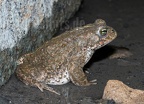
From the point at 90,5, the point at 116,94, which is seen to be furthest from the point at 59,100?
the point at 90,5

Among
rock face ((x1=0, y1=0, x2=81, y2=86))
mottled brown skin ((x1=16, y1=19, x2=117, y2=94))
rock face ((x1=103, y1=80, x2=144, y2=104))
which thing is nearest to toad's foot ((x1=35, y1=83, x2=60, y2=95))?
mottled brown skin ((x1=16, y1=19, x2=117, y2=94))

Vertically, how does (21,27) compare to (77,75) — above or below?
above

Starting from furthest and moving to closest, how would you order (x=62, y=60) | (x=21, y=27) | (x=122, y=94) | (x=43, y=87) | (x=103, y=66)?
(x=103, y=66), (x=21, y=27), (x=62, y=60), (x=43, y=87), (x=122, y=94)

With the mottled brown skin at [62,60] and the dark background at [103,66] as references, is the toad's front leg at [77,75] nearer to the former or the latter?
the mottled brown skin at [62,60]

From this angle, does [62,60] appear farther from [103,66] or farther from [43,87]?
[103,66]

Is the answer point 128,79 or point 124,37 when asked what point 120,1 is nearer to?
point 124,37

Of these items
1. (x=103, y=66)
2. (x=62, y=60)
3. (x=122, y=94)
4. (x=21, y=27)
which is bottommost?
(x=103, y=66)

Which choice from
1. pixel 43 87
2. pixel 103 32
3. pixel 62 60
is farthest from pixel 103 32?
pixel 43 87

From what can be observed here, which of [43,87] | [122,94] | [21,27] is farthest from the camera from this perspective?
[21,27]
